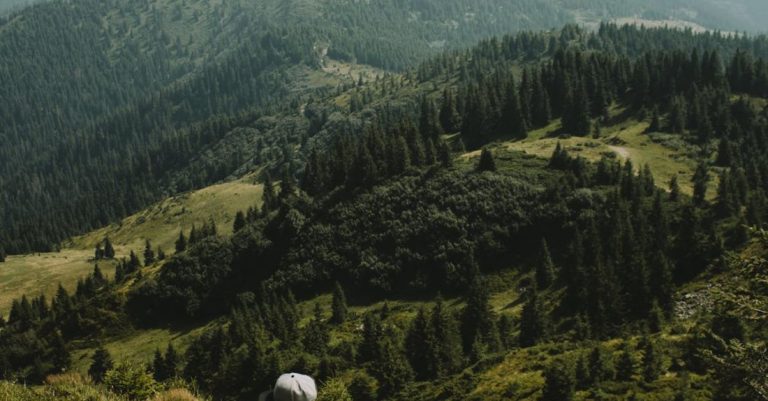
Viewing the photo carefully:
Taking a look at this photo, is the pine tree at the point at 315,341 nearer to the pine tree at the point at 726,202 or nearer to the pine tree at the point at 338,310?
the pine tree at the point at 338,310

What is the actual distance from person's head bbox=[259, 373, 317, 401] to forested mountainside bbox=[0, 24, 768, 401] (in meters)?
20.5

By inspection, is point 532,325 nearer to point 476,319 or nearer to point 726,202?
point 476,319

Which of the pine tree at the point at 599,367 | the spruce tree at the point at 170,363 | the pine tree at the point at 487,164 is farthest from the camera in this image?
the pine tree at the point at 487,164

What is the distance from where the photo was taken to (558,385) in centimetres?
5509

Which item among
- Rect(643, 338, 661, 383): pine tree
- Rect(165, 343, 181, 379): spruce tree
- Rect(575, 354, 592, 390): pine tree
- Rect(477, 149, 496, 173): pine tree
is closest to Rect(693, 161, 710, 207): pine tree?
Rect(477, 149, 496, 173): pine tree

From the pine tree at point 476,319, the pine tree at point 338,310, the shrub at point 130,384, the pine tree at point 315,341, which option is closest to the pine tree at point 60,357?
the pine tree at point 338,310

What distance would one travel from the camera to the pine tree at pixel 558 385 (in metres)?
54.8

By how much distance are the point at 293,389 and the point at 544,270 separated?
93246mm

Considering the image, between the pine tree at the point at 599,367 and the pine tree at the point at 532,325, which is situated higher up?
the pine tree at the point at 599,367

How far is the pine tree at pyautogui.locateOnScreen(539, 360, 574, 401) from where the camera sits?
54750mm

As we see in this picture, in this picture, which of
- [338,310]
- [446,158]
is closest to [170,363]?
[338,310]

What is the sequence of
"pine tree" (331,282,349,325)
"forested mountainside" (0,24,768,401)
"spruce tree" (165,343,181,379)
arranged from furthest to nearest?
"pine tree" (331,282,349,325)
"spruce tree" (165,343,181,379)
"forested mountainside" (0,24,768,401)

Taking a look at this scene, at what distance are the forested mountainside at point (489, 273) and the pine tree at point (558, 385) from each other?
179 millimetres

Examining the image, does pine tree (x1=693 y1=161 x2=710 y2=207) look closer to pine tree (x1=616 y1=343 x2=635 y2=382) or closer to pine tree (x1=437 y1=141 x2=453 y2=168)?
pine tree (x1=437 y1=141 x2=453 y2=168)
